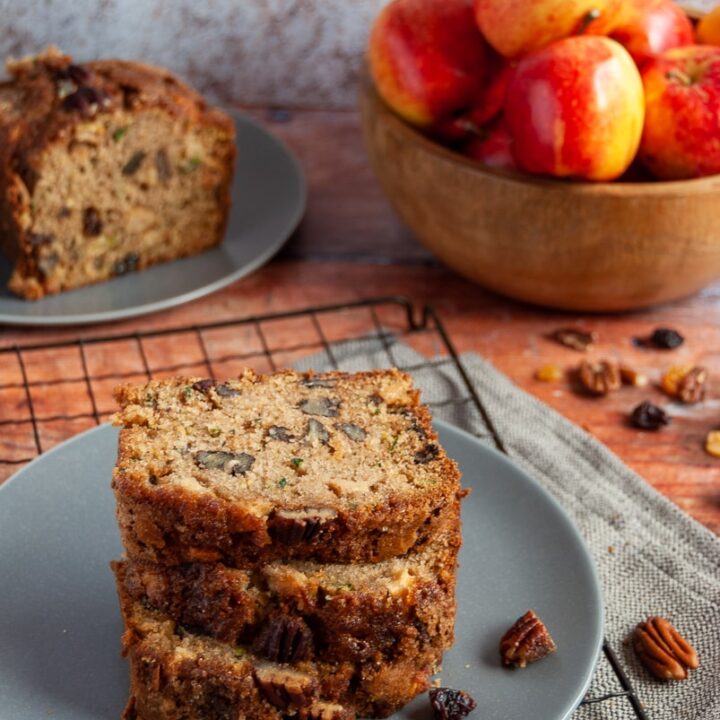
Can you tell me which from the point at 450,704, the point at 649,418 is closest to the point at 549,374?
the point at 649,418

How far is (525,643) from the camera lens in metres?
1.68

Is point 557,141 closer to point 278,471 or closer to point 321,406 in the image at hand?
point 321,406

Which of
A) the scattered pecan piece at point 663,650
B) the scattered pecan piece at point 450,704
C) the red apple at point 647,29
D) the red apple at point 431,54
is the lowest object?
the scattered pecan piece at point 663,650

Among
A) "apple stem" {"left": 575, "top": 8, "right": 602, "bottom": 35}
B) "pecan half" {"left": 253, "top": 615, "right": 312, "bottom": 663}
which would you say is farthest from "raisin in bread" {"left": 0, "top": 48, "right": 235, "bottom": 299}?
"pecan half" {"left": 253, "top": 615, "right": 312, "bottom": 663}

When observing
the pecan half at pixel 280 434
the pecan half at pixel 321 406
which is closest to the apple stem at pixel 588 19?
the pecan half at pixel 321 406

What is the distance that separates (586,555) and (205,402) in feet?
2.21

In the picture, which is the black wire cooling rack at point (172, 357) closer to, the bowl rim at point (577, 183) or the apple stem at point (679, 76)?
the bowl rim at point (577, 183)

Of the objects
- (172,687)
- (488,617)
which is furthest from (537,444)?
(172,687)

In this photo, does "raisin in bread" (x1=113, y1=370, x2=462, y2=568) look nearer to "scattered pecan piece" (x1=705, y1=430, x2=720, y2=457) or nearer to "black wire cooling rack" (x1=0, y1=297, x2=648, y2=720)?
"black wire cooling rack" (x1=0, y1=297, x2=648, y2=720)

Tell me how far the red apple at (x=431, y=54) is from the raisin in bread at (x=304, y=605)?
1.36m

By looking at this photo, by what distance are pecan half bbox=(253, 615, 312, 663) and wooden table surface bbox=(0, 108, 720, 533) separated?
1003mm

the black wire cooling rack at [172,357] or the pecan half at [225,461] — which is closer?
the pecan half at [225,461]

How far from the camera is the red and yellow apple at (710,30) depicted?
8.88 feet

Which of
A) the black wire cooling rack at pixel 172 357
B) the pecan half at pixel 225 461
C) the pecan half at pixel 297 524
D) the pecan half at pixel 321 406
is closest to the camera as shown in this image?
the pecan half at pixel 297 524
